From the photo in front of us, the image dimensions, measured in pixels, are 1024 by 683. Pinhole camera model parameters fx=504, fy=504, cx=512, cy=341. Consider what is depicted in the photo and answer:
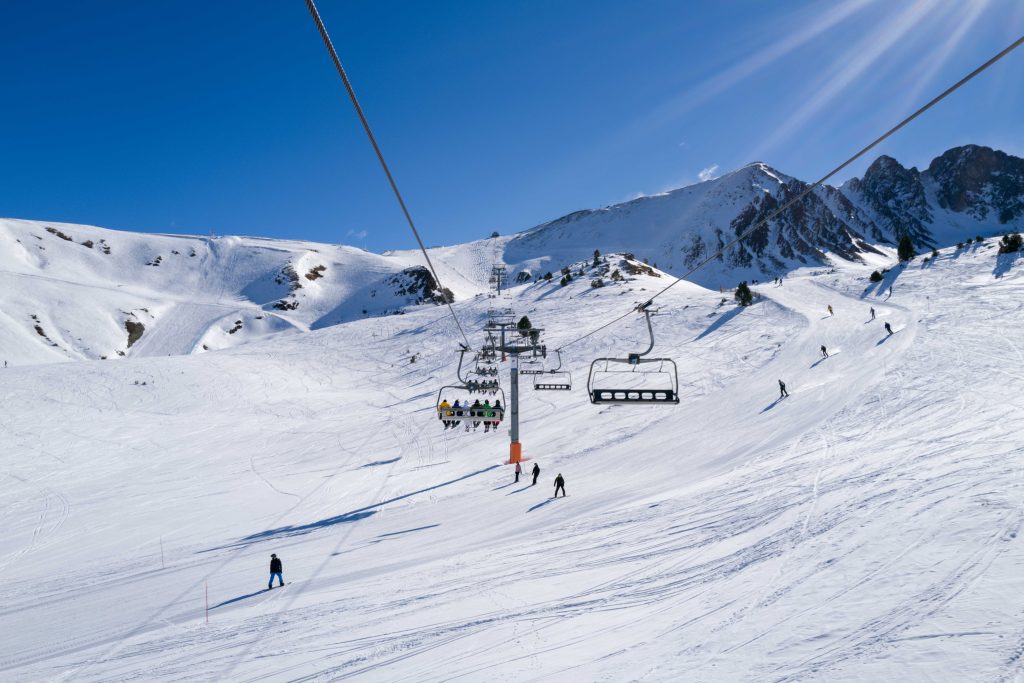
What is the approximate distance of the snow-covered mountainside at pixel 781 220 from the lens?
133500 millimetres

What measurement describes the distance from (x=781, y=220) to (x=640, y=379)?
13361 centimetres

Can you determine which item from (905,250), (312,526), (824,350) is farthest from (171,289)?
(905,250)

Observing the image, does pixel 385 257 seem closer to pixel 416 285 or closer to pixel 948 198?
pixel 416 285

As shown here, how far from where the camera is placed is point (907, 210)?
182 meters

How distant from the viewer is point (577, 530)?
525 inches

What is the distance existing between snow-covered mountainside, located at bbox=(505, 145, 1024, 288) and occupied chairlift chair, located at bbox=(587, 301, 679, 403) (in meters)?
86.7

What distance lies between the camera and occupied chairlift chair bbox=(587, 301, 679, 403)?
13617 millimetres

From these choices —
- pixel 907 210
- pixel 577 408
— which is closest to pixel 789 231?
pixel 907 210

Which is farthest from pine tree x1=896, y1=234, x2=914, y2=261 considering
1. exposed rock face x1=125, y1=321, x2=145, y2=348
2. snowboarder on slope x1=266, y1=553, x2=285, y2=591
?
exposed rock face x1=125, y1=321, x2=145, y2=348

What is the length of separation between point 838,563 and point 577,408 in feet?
67.4

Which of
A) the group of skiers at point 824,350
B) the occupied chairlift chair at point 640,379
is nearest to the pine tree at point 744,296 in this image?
the group of skiers at point 824,350

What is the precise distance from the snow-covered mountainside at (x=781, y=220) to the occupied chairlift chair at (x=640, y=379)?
8669cm

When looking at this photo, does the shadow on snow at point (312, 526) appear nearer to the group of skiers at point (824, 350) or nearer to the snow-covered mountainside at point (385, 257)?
the group of skiers at point (824, 350)

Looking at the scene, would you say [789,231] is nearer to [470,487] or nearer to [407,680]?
[470,487]
